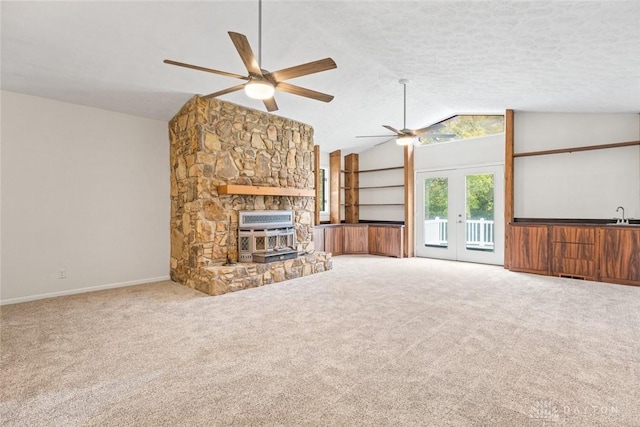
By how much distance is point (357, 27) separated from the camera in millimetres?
3541

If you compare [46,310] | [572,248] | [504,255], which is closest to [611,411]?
[572,248]

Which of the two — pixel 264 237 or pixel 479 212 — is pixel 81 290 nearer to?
pixel 264 237

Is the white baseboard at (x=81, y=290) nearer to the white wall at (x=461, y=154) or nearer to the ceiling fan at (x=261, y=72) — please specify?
the ceiling fan at (x=261, y=72)

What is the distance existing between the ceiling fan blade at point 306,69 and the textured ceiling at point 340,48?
70 cm

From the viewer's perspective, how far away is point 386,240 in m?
8.42

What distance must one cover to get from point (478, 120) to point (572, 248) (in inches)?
128

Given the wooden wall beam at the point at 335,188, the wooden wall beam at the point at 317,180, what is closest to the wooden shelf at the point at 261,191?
the wooden wall beam at the point at 317,180

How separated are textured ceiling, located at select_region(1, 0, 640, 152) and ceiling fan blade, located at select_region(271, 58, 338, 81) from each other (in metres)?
0.70

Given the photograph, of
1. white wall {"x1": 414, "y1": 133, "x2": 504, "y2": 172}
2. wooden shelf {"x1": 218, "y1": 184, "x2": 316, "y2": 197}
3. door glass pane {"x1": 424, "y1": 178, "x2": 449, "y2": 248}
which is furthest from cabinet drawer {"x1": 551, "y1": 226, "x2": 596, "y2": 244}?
wooden shelf {"x1": 218, "y1": 184, "x2": 316, "y2": 197}

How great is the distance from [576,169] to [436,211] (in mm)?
2843

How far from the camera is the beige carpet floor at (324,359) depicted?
1.96 m

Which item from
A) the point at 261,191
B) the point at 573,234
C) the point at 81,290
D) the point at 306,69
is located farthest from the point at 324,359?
the point at 573,234

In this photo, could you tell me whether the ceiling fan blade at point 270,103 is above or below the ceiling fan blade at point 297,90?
below

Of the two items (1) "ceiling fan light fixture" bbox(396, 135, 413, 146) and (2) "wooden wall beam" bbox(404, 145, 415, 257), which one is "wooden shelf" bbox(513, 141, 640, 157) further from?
(2) "wooden wall beam" bbox(404, 145, 415, 257)
